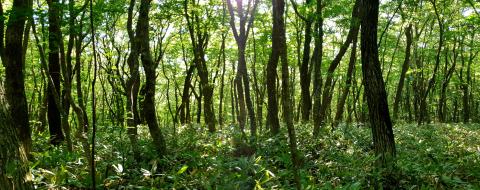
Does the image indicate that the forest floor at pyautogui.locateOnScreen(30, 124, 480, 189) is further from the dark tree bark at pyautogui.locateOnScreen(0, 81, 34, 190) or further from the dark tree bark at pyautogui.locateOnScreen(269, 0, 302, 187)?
the dark tree bark at pyautogui.locateOnScreen(0, 81, 34, 190)

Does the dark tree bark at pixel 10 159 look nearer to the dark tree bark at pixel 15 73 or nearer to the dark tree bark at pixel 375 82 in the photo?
the dark tree bark at pixel 15 73

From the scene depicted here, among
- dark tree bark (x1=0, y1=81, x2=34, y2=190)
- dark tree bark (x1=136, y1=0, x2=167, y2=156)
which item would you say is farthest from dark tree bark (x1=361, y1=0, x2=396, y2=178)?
dark tree bark (x1=0, y1=81, x2=34, y2=190)

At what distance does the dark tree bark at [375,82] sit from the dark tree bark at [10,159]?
542 centimetres

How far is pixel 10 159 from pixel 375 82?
5622 mm

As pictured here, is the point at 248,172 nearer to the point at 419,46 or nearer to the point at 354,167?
the point at 354,167

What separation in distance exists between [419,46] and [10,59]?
2588cm

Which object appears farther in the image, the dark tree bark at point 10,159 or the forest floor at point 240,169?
the forest floor at point 240,169

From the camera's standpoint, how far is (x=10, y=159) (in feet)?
12.9

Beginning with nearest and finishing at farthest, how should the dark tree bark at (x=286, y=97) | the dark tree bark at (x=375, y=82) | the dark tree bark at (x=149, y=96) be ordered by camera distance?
1. the dark tree bark at (x=286, y=97)
2. the dark tree bark at (x=375, y=82)
3. the dark tree bark at (x=149, y=96)

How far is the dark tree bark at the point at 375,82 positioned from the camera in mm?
6973

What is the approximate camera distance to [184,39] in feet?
75.1

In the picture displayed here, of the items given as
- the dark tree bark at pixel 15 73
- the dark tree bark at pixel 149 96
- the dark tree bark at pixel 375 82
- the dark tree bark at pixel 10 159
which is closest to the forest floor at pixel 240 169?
the dark tree bark at pixel 149 96

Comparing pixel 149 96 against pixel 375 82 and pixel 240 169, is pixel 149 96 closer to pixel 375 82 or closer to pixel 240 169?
pixel 240 169

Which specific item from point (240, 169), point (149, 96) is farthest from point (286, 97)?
point (149, 96)
